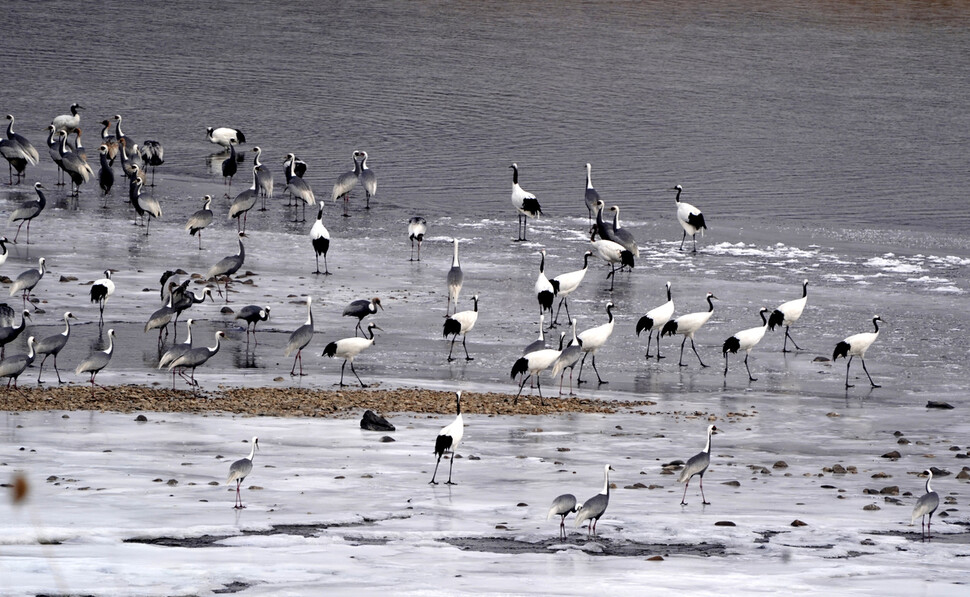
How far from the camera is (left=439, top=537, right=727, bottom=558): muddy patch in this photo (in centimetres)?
1028

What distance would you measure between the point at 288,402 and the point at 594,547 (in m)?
5.69

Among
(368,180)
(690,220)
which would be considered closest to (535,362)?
(690,220)

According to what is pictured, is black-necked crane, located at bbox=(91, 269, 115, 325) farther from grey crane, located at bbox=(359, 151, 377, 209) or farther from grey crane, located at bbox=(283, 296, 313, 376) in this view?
grey crane, located at bbox=(359, 151, 377, 209)

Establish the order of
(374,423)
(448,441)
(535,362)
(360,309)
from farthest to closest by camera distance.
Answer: (360,309)
(535,362)
(374,423)
(448,441)

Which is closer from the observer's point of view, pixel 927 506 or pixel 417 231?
pixel 927 506

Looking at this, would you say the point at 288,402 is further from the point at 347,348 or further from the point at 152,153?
the point at 152,153

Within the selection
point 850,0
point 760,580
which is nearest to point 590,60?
point 850,0

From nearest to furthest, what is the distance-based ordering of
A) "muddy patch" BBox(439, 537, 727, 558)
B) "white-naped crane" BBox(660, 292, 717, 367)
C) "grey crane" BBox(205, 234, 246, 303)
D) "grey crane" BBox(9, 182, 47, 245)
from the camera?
"muddy patch" BBox(439, 537, 727, 558) < "white-naped crane" BBox(660, 292, 717, 367) < "grey crane" BBox(205, 234, 246, 303) < "grey crane" BBox(9, 182, 47, 245)

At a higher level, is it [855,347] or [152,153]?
[152,153]

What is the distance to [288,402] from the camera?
601 inches

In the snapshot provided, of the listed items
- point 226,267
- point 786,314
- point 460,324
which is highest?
point 226,267

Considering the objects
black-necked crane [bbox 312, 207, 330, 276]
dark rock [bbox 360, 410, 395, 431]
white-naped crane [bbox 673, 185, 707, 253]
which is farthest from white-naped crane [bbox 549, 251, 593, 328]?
dark rock [bbox 360, 410, 395, 431]

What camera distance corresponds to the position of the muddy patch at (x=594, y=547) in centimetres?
1028

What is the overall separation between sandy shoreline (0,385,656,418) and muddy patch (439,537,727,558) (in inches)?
180
